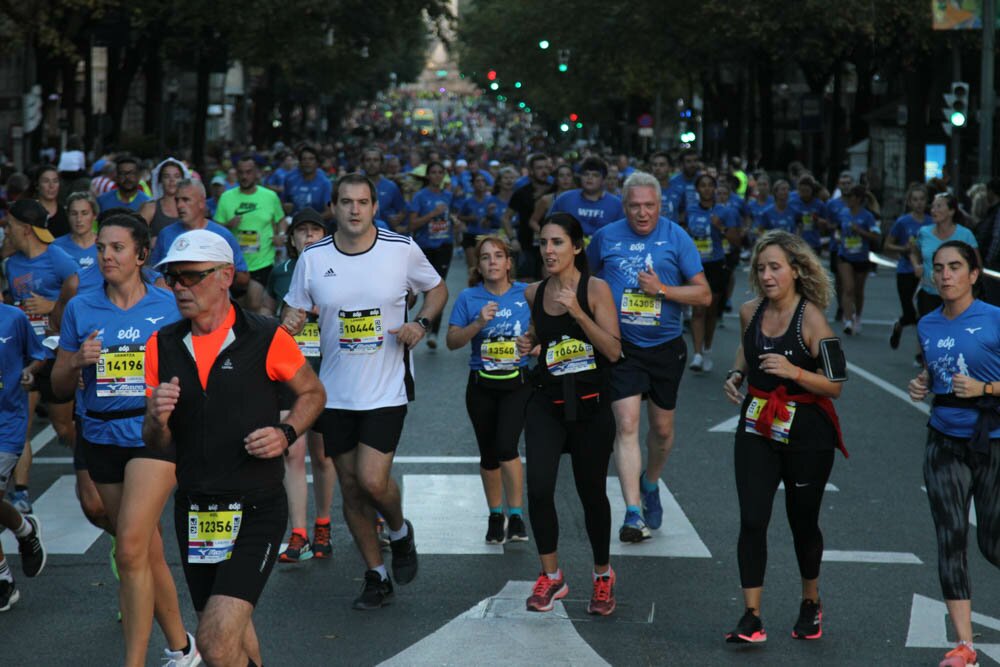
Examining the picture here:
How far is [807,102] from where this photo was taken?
1838 inches

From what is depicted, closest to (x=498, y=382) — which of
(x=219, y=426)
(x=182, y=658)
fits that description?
(x=182, y=658)

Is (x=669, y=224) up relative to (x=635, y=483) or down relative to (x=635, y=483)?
up

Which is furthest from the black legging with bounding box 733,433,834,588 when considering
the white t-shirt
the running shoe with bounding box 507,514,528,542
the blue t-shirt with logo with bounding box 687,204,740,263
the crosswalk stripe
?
the blue t-shirt with logo with bounding box 687,204,740,263

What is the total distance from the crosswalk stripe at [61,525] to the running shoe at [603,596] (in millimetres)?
2977

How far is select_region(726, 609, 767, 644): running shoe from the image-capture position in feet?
24.3

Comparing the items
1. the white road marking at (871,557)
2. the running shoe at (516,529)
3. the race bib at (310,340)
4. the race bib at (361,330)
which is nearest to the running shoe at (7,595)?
the race bib at (361,330)

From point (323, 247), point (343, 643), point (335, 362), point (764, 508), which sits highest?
point (323, 247)

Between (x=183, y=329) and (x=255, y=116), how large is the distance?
73.0 meters

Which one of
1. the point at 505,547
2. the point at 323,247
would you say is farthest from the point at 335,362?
the point at 505,547

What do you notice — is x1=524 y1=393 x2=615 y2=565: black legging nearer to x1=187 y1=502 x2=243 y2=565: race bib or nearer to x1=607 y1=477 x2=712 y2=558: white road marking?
x1=607 y1=477 x2=712 y2=558: white road marking

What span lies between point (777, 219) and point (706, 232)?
558cm

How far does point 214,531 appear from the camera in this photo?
5.77 m

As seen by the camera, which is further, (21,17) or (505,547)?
(21,17)

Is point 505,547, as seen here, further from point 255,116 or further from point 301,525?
point 255,116
